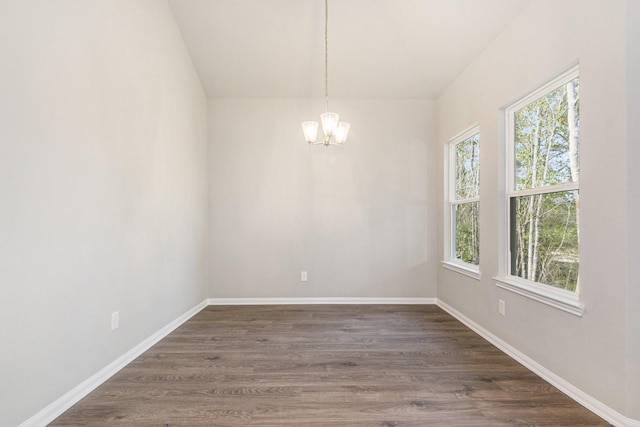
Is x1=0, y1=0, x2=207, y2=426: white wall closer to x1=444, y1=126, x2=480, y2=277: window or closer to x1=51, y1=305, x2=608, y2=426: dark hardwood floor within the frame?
x1=51, y1=305, x2=608, y2=426: dark hardwood floor

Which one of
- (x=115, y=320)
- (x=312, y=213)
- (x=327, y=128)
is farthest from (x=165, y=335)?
(x=327, y=128)

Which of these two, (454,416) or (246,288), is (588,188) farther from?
(246,288)

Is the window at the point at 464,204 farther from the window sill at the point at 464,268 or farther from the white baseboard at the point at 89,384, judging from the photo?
the white baseboard at the point at 89,384

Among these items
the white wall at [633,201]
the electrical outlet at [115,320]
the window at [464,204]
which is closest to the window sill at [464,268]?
the window at [464,204]

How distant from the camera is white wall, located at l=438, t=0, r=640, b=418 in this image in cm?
177

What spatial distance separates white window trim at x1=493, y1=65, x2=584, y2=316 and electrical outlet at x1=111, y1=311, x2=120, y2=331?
10.1ft

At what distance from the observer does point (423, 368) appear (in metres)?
2.49

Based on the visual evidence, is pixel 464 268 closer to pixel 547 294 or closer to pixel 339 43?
pixel 547 294

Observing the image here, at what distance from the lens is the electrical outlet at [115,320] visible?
244 cm

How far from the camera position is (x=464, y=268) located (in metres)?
3.61

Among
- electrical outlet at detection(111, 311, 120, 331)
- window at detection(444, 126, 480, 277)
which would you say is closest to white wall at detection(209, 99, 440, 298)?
window at detection(444, 126, 480, 277)

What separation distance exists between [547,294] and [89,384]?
10.3 feet

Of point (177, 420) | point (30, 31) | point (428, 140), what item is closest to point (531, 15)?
point (428, 140)

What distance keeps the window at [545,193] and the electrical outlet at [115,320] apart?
3079mm
